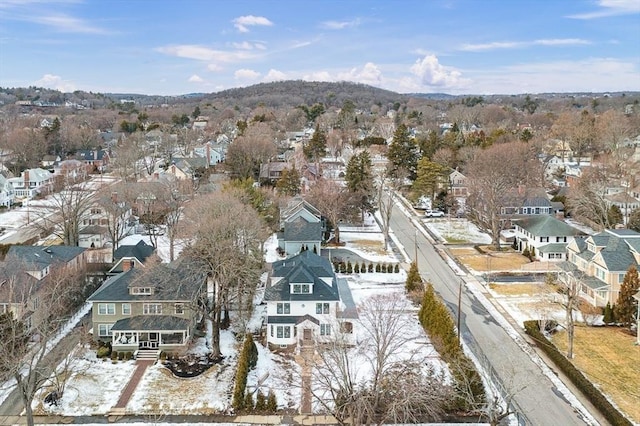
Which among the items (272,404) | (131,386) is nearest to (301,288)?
(272,404)

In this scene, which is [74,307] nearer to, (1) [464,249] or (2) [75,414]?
(2) [75,414]

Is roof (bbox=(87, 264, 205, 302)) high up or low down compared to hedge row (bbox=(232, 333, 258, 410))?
up

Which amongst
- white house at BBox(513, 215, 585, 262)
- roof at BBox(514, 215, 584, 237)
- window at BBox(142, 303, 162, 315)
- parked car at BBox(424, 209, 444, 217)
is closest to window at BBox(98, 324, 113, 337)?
window at BBox(142, 303, 162, 315)

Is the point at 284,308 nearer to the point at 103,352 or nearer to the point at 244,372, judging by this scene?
the point at 244,372

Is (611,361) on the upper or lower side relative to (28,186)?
lower

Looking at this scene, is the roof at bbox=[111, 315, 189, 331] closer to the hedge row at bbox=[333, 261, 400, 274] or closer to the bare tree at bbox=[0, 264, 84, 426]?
the bare tree at bbox=[0, 264, 84, 426]

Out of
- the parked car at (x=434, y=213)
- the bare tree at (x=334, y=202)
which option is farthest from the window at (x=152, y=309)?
the parked car at (x=434, y=213)

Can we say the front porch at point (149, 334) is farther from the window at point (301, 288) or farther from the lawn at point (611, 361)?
the lawn at point (611, 361)
